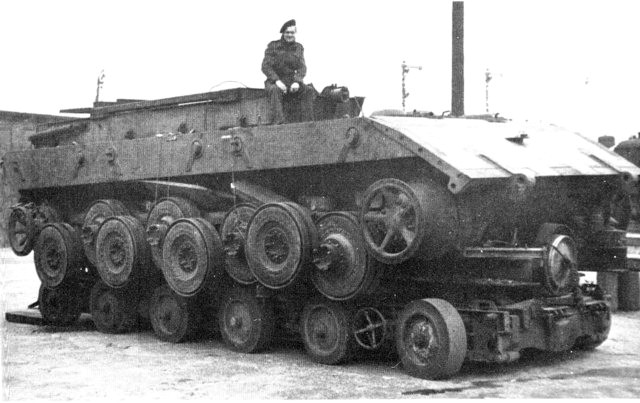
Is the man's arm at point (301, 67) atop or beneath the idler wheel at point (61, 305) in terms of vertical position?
atop

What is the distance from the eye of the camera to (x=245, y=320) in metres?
12.6

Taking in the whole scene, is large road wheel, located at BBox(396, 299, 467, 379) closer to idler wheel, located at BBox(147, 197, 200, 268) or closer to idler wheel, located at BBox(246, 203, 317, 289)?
idler wheel, located at BBox(246, 203, 317, 289)

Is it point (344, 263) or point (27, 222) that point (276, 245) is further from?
point (27, 222)

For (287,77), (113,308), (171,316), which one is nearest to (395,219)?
(287,77)

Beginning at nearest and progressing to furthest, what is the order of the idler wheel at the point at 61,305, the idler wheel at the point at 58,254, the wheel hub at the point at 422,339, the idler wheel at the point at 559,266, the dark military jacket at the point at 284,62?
the wheel hub at the point at 422,339, the idler wheel at the point at 559,266, the dark military jacket at the point at 284,62, the idler wheel at the point at 58,254, the idler wheel at the point at 61,305

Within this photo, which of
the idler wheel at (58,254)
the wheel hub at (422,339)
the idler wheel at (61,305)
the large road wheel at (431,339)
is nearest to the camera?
the large road wheel at (431,339)

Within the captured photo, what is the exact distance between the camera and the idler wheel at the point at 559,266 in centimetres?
1084

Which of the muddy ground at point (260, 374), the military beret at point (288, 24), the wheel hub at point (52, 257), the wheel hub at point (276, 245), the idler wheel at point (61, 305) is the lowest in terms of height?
the muddy ground at point (260, 374)

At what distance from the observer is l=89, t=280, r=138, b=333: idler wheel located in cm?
1439

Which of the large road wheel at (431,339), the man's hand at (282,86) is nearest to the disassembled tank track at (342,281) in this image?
the large road wheel at (431,339)

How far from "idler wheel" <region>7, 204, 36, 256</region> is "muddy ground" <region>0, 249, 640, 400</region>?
2.31 meters

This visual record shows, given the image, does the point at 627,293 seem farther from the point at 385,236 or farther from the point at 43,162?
the point at 43,162

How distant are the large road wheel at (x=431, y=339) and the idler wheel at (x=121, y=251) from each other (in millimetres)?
4268

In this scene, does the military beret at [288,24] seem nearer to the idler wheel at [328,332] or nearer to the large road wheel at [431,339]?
the idler wheel at [328,332]
